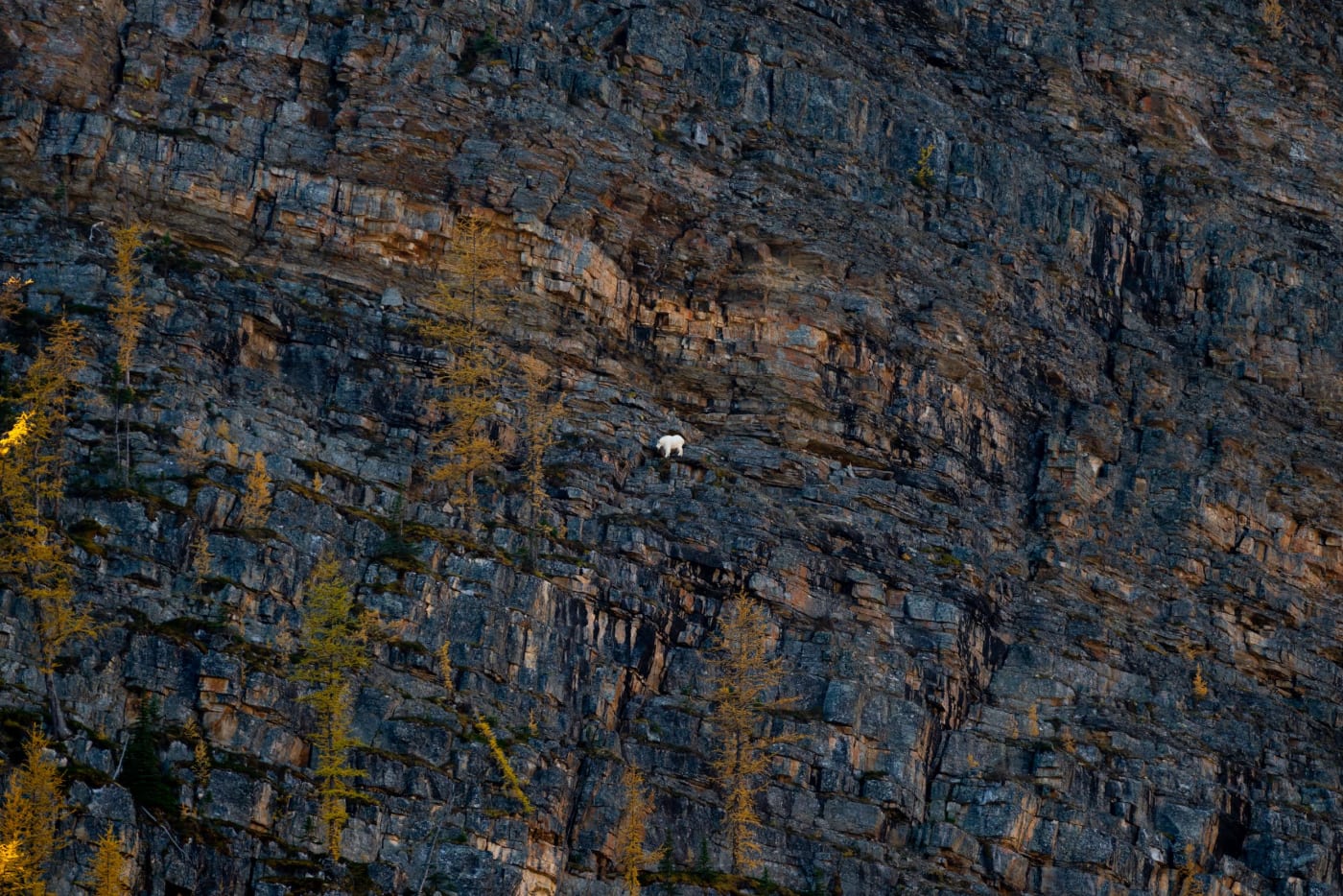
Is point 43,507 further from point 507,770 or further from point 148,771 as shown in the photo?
point 507,770

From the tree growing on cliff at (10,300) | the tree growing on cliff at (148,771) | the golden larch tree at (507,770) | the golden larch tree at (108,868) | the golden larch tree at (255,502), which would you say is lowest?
the golden larch tree at (108,868)

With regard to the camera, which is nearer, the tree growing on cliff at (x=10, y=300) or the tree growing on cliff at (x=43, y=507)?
the tree growing on cliff at (x=43, y=507)

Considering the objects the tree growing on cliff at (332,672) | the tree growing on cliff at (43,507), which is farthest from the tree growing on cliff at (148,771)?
the tree growing on cliff at (332,672)

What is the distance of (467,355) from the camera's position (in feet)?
280

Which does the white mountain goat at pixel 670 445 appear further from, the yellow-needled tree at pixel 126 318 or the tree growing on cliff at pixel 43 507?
the tree growing on cliff at pixel 43 507

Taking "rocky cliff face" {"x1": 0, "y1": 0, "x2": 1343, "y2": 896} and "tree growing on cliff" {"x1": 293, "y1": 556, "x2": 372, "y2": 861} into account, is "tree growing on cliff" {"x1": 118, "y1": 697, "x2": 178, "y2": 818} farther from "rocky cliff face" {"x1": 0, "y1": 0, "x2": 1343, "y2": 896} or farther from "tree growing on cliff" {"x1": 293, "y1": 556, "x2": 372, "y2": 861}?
"tree growing on cliff" {"x1": 293, "y1": 556, "x2": 372, "y2": 861}

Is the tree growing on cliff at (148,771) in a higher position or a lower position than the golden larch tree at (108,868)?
higher

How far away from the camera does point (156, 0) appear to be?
3590 inches

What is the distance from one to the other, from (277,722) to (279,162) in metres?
28.4

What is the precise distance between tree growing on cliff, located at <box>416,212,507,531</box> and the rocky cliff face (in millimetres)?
945

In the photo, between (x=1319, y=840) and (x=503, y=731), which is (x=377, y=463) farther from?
(x=1319, y=840)

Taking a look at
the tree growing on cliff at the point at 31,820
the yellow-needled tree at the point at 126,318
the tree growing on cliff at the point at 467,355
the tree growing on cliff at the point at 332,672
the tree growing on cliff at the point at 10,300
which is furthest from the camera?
the tree growing on cliff at the point at 467,355

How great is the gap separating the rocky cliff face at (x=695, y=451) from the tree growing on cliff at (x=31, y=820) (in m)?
1.42

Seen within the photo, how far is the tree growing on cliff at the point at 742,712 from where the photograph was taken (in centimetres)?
7531
